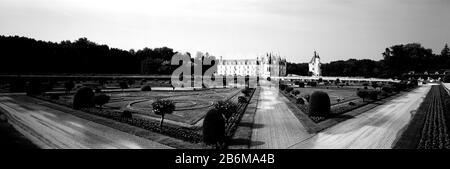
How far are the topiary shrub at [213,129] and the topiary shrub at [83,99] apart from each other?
54.3 ft

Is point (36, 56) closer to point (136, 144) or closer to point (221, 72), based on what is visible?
point (136, 144)

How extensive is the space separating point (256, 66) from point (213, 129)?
450 ft

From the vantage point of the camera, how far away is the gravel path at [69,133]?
14.8 metres

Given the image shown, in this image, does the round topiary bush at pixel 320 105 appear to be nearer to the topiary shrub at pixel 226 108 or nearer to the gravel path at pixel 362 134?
the gravel path at pixel 362 134

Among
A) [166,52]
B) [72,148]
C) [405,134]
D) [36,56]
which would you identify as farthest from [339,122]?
[166,52]

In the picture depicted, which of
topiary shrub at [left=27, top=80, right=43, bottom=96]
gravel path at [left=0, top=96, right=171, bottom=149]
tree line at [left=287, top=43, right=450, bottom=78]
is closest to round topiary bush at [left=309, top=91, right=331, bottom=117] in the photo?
gravel path at [left=0, top=96, right=171, bottom=149]

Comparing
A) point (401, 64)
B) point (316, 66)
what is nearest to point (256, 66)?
point (316, 66)

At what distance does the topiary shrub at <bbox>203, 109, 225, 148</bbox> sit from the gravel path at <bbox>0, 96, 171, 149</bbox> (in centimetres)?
227

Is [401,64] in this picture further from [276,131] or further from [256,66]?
[276,131]

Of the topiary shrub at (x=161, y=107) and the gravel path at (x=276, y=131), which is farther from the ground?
the topiary shrub at (x=161, y=107)

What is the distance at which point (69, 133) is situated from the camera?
16984 millimetres

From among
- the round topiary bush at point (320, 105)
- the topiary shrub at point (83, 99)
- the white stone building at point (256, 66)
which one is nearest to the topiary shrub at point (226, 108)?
the round topiary bush at point (320, 105)

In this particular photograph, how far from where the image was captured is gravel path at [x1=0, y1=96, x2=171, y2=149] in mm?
14782

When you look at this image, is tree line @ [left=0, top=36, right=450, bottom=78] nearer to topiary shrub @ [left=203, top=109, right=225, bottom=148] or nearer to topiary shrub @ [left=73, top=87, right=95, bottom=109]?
topiary shrub @ [left=73, top=87, right=95, bottom=109]
